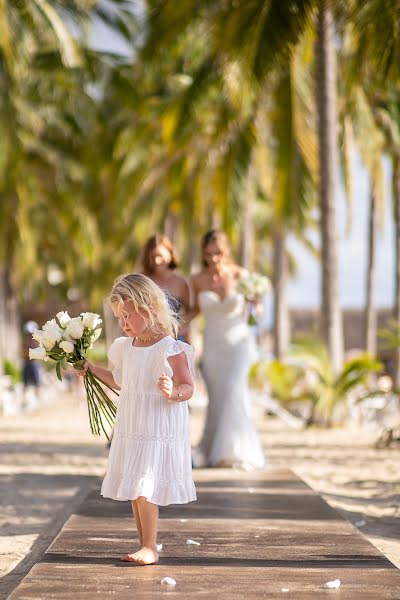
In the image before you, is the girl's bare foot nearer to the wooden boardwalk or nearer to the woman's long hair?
the wooden boardwalk

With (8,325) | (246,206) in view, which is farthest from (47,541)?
(8,325)

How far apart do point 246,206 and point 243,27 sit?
40.0ft

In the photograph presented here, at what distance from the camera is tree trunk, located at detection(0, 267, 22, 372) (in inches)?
1129

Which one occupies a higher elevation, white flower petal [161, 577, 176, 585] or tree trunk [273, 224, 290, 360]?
tree trunk [273, 224, 290, 360]

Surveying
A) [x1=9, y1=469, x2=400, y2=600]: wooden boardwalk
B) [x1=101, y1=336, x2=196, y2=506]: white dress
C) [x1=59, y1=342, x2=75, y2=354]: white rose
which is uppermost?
[x1=59, y1=342, x2=75, y2=354]: white rose

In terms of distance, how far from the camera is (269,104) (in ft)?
70.7

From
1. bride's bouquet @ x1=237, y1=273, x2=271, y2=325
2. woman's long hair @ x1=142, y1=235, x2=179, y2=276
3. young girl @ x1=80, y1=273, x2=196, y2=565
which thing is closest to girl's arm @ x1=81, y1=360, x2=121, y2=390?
young girl @ x1=80, y1=273, x2=196, y2=565

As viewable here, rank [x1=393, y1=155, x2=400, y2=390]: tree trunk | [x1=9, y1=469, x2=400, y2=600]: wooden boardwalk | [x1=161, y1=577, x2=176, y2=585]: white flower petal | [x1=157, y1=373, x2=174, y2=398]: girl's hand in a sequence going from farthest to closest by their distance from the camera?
[x1=393, y1=155, x2=400, y2=390]: tree trunk < [x1=157, y1=373, x2=174, y2=398]: girl's hand < [x1=161, y1=577, x2=176, y2=585]: white flower petal < [x1=9, y1=469, x2=400, y2=600]: wooden boardwalk

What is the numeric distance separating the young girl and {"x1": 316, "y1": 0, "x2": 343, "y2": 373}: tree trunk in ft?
33.6

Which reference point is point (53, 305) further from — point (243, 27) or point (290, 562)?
point (290, 562)

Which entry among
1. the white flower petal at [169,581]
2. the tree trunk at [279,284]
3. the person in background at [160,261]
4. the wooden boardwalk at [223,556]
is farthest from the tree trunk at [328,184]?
the white flower petal at [169,581]

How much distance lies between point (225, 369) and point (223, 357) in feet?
0.34

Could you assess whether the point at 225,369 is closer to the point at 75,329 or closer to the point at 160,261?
the point at 160,261

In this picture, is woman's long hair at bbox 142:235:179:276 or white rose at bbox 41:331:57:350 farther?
woman's long hair at bbox 142:235:179:276
